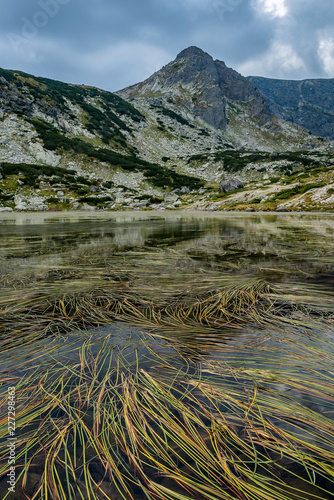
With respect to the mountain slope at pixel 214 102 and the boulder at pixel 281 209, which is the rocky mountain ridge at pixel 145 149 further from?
the boulder at pixel 281 209

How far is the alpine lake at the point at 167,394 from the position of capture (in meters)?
1.23

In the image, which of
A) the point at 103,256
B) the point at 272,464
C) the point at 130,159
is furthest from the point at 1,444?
the point at 130,159

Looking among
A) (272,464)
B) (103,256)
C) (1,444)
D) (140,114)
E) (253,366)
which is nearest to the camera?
(272,464)

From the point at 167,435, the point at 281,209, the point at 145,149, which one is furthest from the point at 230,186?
the point at 145,149

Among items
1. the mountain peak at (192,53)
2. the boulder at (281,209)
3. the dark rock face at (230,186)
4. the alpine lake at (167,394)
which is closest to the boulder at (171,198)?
the dark rock face at (230,186)

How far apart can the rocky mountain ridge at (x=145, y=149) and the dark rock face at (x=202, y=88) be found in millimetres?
1001

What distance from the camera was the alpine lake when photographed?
4.03ft

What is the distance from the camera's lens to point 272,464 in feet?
4.25

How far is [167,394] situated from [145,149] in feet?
360

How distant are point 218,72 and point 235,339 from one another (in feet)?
763

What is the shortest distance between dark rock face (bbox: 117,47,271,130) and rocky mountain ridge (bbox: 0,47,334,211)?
100 cm

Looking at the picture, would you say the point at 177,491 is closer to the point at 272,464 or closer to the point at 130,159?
the point at 272,464

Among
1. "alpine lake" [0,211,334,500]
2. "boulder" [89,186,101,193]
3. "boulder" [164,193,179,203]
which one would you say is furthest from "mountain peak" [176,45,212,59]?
"alpine lake" [0,211,334,500]

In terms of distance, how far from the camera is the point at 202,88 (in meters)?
158
